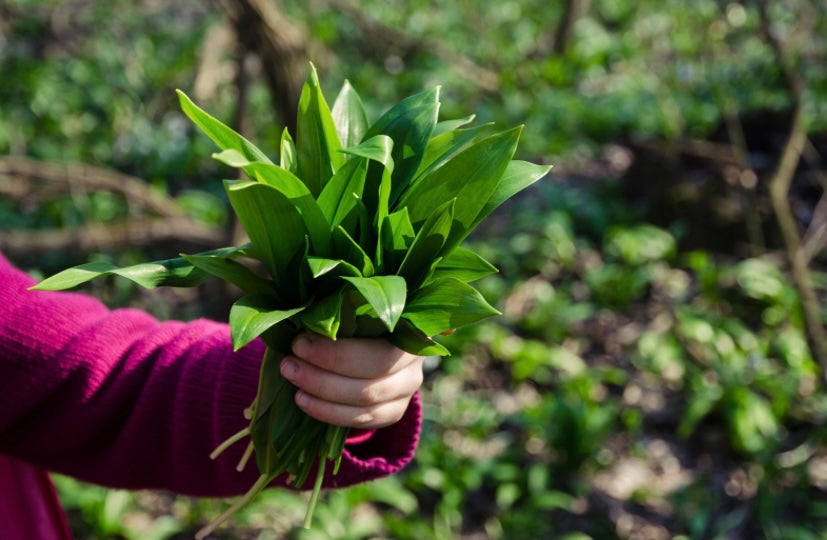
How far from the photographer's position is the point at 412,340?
121 cm

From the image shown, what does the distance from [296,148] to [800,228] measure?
165 inches

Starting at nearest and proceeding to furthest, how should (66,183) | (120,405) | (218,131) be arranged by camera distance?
(218,131) → (120,405) → (66,183)

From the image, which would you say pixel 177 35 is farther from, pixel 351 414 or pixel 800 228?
pixel 351 414

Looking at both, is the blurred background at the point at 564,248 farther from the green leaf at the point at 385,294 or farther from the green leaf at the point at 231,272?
the green leaf at the point at 385,294

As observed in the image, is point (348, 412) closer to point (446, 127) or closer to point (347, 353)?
point (347, 353)

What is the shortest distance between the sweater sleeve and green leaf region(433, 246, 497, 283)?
0.33 metres

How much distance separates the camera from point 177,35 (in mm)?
8406

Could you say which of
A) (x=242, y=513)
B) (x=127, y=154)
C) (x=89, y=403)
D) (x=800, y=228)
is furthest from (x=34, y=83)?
(x=89, y=403)

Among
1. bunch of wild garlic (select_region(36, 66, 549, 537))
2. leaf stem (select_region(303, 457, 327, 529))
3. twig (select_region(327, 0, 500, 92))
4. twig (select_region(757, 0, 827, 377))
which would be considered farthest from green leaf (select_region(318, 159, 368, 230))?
twig (select_region(327, 0, 500, 92))

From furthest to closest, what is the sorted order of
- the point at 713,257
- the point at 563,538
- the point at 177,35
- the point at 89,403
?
1. the point at 177,35
2. the point at 713,257
3. the point at 563,538
4. the point at 89,403

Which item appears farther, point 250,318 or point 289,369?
point 289,369

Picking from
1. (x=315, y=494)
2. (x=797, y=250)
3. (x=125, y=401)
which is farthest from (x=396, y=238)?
(x=797, y=250)

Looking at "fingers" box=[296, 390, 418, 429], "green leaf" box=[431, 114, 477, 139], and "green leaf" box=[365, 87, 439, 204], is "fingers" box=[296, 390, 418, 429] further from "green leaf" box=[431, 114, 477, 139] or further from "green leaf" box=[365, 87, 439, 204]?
"green leaf" box=[431, 114, 477, 139]

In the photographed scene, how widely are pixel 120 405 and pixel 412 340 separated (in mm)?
597
